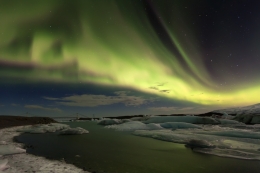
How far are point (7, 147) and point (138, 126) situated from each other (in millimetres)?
18889

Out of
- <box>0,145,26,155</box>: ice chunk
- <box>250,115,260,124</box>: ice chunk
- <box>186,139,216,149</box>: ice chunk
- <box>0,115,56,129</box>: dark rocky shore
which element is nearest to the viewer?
<box>0,145,26,155</box>: ice chunk

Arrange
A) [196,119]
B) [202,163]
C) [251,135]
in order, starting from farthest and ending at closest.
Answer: [196,119] < [251,135] < [202,163]

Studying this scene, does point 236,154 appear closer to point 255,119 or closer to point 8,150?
point 8,150

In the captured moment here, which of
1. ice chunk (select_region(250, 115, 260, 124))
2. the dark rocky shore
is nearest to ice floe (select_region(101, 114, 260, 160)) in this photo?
the dark rocky shore

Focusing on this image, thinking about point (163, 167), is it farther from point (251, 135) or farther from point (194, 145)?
point (251, 135)

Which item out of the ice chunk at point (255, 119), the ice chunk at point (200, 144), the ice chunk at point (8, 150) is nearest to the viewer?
the ice chunk at point (8, 150)

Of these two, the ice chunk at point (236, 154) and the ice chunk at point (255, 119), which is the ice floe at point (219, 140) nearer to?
the ice chunk at point (236, 154)

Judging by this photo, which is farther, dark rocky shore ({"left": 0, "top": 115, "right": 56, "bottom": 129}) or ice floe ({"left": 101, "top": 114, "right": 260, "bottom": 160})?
dark rocky shore ({"left": 0, "top": 115, "right": 56, "bottom": 129})

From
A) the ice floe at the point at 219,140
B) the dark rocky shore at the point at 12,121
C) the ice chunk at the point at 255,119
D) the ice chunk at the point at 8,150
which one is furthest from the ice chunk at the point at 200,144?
the ice chunk at the point at 255,119

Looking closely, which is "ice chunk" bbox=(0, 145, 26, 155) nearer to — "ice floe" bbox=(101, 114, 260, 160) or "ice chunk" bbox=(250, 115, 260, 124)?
"ice floe" bbox=(101, 114, 260, 160)

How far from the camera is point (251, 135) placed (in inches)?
602

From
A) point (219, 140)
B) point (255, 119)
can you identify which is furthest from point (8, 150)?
point (255, 119)

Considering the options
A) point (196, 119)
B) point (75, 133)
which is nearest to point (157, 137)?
point (75, 133)

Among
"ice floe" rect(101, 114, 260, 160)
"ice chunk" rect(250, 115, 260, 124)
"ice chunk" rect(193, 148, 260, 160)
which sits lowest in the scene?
"ice chunk" rect(193, 148, 260, 160)
